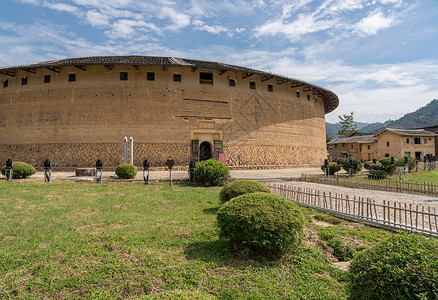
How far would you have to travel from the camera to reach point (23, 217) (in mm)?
5906

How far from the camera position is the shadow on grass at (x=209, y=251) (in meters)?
3.92

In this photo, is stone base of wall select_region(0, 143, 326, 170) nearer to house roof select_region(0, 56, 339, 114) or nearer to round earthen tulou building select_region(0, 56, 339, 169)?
round earthen tulou building select_region(0, 56, 339, 169)

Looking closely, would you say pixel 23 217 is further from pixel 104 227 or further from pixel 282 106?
pixel 282 106

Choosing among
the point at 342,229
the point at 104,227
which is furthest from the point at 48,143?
the point at 342,229

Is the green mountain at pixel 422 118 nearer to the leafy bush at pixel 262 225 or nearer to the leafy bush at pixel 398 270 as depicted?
the leafy bush at pixel 262 225

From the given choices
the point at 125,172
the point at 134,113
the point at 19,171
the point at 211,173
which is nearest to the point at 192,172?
the point at 211,173

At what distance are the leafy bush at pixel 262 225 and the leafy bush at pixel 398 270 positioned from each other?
1.40 metres

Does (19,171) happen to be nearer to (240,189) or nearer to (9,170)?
(9,170)

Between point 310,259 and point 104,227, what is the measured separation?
4.29m

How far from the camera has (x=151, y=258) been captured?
12.4 feet

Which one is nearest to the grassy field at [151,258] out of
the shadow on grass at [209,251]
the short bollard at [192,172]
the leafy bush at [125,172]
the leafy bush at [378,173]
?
the shadow on grass at [209,251]

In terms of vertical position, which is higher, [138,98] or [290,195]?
[138,98]

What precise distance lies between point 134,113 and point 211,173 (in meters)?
11.4

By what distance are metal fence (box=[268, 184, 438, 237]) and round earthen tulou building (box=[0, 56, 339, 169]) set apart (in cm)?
1305
